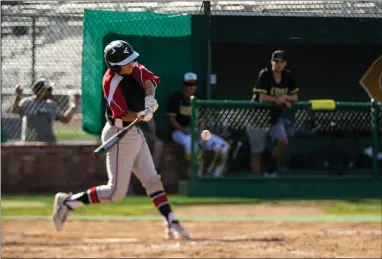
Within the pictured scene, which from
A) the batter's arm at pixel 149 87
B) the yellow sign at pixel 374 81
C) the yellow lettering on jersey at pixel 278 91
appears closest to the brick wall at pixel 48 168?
the yellow lettering on jersey at pixel 278 91

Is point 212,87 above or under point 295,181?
above

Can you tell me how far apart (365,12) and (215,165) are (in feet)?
9.40

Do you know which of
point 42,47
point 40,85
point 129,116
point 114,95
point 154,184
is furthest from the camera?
point 42,47

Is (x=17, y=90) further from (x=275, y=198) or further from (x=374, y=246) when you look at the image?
(x=374, y=246)

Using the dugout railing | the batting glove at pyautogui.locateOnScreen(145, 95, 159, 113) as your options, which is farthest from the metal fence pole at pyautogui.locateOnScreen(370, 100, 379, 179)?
the batting glove at pyautogui.locateOnScreen(145, 95, 159, 113)

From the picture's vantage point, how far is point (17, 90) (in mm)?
11469

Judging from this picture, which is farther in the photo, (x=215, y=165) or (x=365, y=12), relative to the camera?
(x=215, y=165)

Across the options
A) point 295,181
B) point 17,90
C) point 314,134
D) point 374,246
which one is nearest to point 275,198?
point 295,181

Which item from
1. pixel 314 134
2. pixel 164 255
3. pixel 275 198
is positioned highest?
pixel 314 134

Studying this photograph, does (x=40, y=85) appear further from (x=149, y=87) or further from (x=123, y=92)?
(x=149, y=87)

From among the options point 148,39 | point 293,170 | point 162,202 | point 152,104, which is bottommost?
point 162,202

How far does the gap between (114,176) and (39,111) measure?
4.70 meters

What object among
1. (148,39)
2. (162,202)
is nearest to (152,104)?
(162,202)

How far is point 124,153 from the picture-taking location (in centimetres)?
723
